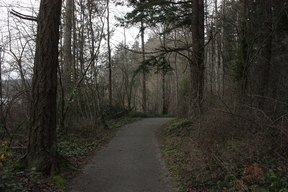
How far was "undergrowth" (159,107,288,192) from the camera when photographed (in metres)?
4.14

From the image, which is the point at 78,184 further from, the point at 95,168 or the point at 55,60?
the point at 55,60

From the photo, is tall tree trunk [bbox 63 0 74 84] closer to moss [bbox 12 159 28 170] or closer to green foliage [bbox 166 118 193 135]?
moss [bbox 12 159 28 170]

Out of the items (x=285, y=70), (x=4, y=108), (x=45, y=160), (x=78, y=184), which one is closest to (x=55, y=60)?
(x=45, y=160)

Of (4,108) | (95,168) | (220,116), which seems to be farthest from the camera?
(4,108)

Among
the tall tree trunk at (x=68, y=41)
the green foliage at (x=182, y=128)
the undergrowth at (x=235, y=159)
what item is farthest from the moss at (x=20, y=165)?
the green foliage at (x=182, y=128)

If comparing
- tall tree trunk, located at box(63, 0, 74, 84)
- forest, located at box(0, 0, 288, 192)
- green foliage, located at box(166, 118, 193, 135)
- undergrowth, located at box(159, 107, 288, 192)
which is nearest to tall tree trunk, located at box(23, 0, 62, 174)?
forest, located at box(0, 0, 288, 192)

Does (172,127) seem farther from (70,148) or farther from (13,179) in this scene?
(13,179)

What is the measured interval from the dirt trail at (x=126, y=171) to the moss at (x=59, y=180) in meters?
0.22

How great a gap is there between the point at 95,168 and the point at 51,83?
2.97 metres

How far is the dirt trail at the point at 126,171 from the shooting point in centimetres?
499

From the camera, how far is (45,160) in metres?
5.20

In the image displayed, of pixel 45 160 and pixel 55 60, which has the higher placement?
pixel 55 60

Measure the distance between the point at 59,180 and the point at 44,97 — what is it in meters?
2.15

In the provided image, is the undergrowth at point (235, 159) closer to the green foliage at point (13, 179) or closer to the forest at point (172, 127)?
the forest at point (172, 127)
